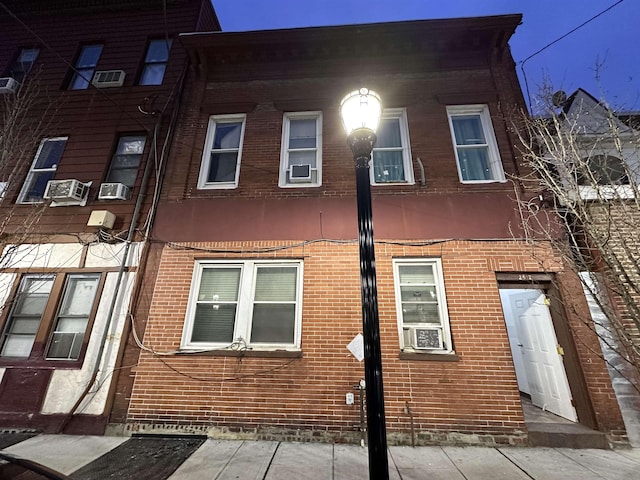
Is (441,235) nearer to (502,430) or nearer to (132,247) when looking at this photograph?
(502,430)

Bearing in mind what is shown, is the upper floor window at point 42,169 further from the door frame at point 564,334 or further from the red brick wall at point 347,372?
the door frame at point 564,334

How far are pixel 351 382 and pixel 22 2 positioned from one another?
13.9m

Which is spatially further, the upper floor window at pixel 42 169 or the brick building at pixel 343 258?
the upper floor window at pixel 42 169

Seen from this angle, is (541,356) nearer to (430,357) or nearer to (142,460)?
(430,357)

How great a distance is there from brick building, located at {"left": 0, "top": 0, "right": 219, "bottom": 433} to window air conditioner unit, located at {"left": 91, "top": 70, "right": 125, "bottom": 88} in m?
0.04

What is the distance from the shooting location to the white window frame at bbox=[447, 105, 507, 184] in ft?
19.2

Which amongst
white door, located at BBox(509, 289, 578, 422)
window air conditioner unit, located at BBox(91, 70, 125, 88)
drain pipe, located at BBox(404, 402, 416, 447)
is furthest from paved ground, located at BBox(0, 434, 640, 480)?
window air conditioner unit, located at BBox(91, 70, 125, 88)

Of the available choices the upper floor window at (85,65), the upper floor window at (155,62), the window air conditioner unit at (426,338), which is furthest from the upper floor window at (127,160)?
the window air conditioner unit at (426,338)

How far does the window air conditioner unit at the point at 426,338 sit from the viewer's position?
186 inches

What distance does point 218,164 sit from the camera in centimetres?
660

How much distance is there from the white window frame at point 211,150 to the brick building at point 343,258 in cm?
4

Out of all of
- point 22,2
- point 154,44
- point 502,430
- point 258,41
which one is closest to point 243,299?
point 502,430

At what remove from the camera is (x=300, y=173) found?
6047 mm

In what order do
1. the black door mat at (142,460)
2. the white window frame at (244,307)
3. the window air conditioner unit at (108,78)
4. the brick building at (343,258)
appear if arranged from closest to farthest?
1. the black door mat at (142,460)
2. the brick building at (343,258)
3. the white window frame at (244,307)
4. the window air conditioner unit at (108,78)
